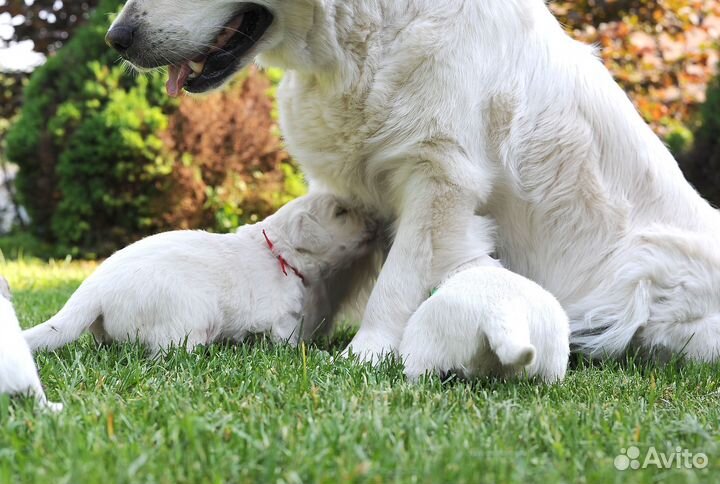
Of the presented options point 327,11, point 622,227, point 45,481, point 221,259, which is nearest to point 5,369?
point 45,481

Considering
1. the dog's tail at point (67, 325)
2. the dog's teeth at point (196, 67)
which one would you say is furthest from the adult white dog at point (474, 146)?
the dog's tail at point (67, 325)

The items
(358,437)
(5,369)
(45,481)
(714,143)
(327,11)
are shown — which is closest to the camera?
(45,481)

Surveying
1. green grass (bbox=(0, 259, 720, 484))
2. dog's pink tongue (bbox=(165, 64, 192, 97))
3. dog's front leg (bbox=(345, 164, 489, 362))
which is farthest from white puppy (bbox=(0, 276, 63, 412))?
dog's pink tongue (bbox=(165, 64, 192, 97))

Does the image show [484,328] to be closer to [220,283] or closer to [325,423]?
[325,423]

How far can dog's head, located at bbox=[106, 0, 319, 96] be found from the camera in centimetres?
309

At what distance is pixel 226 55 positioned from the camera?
3.26 metres

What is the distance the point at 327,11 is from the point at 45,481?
2.15m

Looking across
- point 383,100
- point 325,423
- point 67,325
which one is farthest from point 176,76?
point 325,423

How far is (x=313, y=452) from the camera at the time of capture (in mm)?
1822

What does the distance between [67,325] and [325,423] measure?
1.32 metres

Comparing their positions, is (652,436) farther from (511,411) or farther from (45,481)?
(45,481)

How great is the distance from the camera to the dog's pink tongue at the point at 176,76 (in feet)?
10.8

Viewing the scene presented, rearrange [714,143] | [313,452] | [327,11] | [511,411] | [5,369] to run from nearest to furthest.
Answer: [313,452]
[5,369]
[511,411]
[327,11]
[714,143]

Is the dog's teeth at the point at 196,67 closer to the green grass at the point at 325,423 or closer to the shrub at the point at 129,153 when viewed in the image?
the green grass at the point at 325,423
